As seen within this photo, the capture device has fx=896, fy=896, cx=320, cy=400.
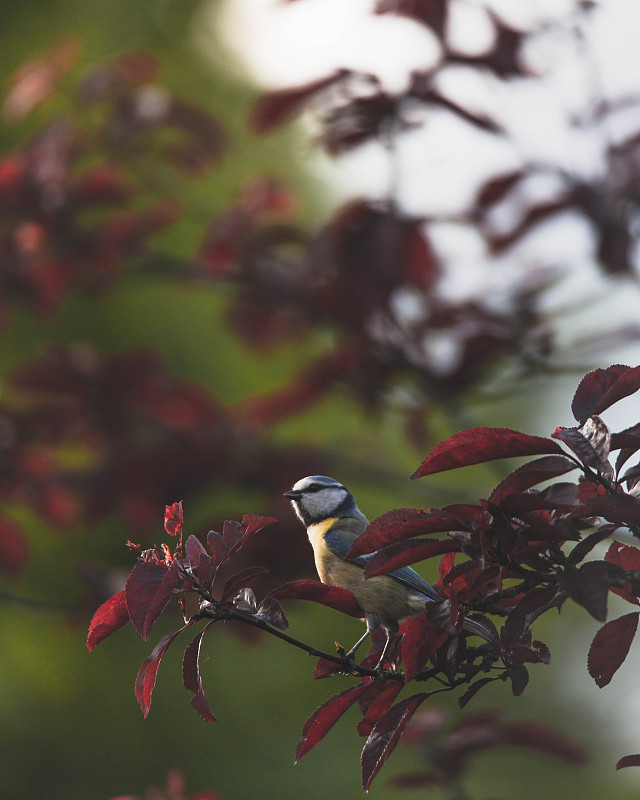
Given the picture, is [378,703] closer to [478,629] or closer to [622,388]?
[478,629]

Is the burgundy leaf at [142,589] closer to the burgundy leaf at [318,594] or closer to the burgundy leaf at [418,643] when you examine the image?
the burgundy leaf at [318,594]

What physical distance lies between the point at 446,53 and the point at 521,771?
16.9 feet

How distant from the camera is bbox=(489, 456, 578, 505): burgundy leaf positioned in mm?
914

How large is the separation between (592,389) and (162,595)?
0.53 meters

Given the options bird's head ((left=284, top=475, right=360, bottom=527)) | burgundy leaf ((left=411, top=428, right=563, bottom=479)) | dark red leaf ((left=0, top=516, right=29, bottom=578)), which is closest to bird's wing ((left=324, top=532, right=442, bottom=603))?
bird's head ((left=284, top=475, right=360, bottom=527))

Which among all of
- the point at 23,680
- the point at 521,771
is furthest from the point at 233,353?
the point at 521,771

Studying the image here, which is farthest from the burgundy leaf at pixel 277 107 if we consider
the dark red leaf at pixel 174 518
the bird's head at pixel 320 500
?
the dark red leaf at pixel 174 518

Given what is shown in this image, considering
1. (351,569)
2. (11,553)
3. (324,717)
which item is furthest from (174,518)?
(11,553)

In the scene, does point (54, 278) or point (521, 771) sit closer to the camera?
point (54, 278)

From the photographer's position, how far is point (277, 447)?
277 cm

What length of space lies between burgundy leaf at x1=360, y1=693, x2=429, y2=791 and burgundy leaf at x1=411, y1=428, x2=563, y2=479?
0.97 ft

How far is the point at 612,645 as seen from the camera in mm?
1021

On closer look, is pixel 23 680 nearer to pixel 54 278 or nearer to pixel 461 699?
pixel 54 278

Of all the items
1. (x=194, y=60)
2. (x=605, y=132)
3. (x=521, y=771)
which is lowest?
(x=521, y=771)
